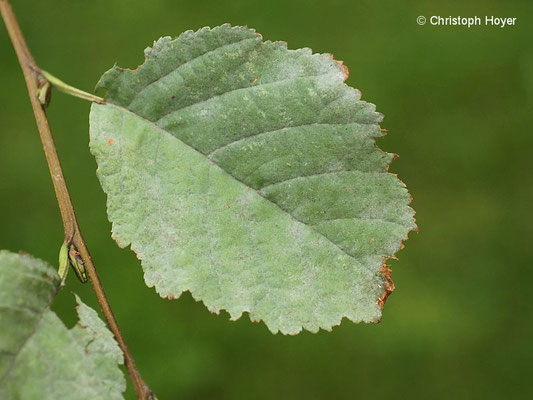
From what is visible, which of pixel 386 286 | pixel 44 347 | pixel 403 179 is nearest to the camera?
pixel 44 347

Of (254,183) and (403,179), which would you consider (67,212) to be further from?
(403,179)

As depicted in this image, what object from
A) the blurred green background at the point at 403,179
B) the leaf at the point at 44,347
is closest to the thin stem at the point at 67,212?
the leaf at the point at 44,347

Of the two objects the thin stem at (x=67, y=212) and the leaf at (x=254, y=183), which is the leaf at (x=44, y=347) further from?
the leaf at (x=254, y=183)

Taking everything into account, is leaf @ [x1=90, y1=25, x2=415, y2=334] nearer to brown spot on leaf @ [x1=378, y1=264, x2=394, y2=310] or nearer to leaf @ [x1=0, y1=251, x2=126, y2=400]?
brown spot on leaf @ [x1=378, y1=264, x2=394, y2=310]

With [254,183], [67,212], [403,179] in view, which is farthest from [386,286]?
[403,179]

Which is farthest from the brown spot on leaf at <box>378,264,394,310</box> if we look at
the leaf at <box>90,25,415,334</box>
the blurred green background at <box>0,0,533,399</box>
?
the blurred green background at <box>0,0,533,399</box>

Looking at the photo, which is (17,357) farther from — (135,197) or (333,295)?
(333,295)
